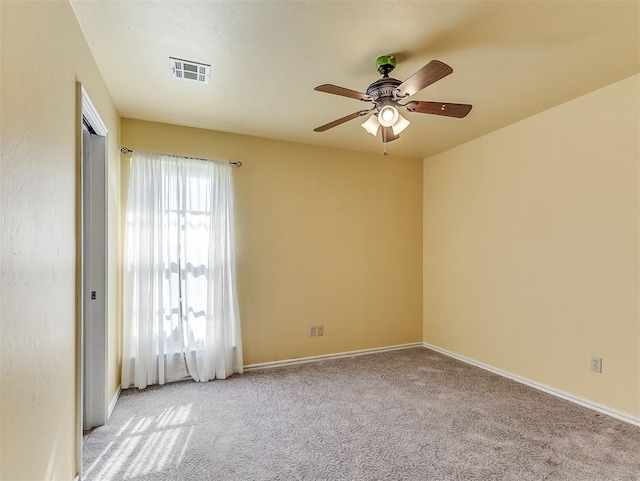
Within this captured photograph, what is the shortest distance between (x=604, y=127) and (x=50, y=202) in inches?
148

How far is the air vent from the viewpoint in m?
2.36

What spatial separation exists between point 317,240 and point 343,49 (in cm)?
233

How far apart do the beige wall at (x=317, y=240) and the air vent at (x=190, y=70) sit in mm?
1123

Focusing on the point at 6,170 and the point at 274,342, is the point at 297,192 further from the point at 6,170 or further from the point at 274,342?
the point at 6,170

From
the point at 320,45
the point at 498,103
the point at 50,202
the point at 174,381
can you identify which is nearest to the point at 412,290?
the point at 498,103

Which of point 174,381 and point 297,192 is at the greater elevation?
point 297,192

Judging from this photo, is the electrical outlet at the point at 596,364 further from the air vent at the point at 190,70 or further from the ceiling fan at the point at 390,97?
the air vent at the point at 190,70

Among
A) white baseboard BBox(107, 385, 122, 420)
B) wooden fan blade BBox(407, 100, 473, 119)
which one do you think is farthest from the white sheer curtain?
wooden fan blade BBox(407, 100, 473, 119)

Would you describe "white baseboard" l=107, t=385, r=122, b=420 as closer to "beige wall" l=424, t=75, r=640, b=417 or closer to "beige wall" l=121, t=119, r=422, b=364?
"beige wall" l=121, t=119, r=422, b=364

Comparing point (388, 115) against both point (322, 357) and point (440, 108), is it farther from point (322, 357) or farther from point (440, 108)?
point (322, 357)

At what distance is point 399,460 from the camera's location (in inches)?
83.4

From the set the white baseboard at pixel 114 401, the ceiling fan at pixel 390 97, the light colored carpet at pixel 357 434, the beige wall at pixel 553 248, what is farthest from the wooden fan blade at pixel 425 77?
the white baseboard at pixel 114 401

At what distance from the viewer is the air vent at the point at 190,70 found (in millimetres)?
2361

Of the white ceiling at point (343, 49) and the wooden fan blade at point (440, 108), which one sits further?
the wooden fan blade at point (440, 108)
